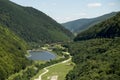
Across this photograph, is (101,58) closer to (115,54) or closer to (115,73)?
(115,54)

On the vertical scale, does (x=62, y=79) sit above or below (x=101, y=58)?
below

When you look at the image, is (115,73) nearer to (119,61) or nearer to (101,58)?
(119,61)

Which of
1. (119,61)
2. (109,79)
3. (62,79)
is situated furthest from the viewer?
(62,79)

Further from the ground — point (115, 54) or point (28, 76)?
point (115, 54)

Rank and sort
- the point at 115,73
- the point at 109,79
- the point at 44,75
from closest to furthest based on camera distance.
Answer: the point at 109,79, the point at 115,73, the point at 44,75

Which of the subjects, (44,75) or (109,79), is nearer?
(109,79)

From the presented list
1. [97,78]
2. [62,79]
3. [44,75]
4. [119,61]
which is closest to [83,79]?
[97,78]

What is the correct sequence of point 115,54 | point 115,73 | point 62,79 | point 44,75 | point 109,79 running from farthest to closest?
point 44,75 → point 62,79 → point 115,54 → point 115,73 → point 109,79

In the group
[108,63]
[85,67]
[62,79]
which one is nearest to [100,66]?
[108,63]

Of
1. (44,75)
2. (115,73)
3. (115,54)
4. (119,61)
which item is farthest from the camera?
(44,75)
